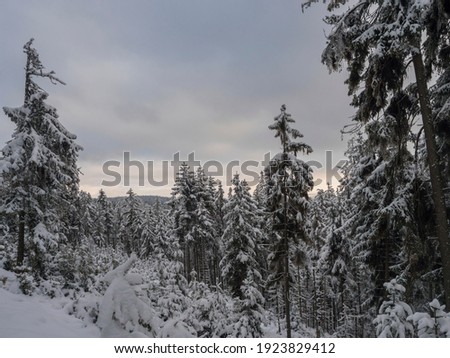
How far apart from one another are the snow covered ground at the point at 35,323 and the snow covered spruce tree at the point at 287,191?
34.6 feet

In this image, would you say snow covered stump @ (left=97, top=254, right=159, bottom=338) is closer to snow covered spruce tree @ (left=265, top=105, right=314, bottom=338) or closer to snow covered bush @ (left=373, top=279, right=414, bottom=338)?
snow covered bush @ (left=373, top=279, right=414, bottom=338)

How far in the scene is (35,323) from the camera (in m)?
7.15

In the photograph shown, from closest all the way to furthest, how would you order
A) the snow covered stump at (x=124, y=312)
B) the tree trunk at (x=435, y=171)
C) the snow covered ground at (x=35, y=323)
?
1. the snow covered stump at (x=124, y=312)
2. the snow covered ground at (x=35, y=323)
3. the tree trunk at (x=435, y=171)

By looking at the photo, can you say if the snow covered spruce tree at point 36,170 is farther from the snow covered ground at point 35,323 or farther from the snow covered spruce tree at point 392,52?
the snow covered spruce tree at point 392,52

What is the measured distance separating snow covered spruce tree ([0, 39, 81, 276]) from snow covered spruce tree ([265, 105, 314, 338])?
33.7 ft

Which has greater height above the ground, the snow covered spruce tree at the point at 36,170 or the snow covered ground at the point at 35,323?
the snow covered spruce tree at the point at 36,170

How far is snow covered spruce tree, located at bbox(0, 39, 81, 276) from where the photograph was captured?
1322 centimetres

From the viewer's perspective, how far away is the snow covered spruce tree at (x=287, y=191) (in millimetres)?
15773

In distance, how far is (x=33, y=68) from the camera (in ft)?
47.1

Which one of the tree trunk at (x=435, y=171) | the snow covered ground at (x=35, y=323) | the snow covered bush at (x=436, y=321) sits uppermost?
the tree trunk at (x=435, y=171)

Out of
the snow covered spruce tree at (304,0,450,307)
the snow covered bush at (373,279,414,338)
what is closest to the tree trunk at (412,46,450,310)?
the snow covered spruce tree at (304,0,450,307)

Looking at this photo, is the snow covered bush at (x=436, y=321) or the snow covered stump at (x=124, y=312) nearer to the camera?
the snow covered bush at (x=436, y=321)

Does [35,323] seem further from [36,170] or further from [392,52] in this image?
[392,52]

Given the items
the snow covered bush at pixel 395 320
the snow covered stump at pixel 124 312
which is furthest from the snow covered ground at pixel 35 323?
the snow covered bush at pixel 395 320
